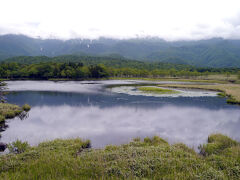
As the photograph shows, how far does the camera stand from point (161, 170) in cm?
1256

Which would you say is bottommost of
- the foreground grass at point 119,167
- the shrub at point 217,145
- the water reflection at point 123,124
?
the water reflection at point 123,124

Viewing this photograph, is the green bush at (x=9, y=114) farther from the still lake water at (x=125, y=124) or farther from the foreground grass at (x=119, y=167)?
the foreground grass at (x=119, y=167)

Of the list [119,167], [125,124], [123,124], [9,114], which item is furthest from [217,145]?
[9,114]

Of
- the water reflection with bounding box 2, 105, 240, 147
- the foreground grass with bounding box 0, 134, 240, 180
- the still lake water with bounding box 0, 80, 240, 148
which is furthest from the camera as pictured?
the water reflection with bounding box 2, 105, 240, 147

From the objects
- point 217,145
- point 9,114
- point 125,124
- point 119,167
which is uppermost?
point 119,167

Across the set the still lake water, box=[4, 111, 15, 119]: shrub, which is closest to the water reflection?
the still lake water

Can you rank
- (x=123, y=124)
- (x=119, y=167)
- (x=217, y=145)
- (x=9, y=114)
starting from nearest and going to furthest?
(x=119, y=167) → (x=217, y=145) → (x=123, y=124) → (x=9, y=114)

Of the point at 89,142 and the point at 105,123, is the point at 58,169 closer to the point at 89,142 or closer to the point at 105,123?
the point at 89,142

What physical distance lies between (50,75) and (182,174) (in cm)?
16634

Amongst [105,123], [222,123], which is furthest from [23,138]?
[222,123]

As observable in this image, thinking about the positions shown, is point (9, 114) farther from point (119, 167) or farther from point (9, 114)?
point (119, 167)

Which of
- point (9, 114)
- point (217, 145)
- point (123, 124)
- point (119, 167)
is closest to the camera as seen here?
point (119, 167)

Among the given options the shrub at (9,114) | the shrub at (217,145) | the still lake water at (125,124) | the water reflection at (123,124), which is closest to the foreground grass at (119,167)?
the shrub at (217,145)

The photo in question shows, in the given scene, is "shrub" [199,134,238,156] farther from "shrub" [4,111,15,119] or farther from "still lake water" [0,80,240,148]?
"shrub" [4,111,15,119]
